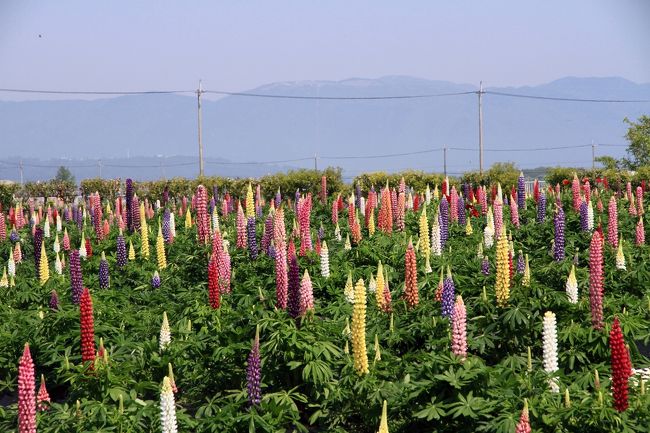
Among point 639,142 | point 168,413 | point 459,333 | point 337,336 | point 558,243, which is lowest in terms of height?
point 168,413

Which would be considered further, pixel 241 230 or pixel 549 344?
pixel 241 230

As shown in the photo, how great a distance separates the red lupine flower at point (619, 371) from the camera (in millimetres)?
6137

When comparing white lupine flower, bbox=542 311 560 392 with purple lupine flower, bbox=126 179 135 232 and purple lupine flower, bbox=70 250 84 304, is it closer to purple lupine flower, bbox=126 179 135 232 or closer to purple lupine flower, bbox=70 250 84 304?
purple lupine flower, bbox=70 250 84 304

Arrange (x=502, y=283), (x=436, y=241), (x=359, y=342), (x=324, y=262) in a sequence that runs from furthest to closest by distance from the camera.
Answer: (x=436, y=241), (x=324, y=262), (x=502, y=283), (x=359, y=342)

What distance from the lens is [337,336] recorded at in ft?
26.1

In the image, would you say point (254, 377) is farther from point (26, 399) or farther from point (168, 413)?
point (26, 399)

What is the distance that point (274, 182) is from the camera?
2900 cm

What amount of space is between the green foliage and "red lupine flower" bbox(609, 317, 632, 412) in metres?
41.6

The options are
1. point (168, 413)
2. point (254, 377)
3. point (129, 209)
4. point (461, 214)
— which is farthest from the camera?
point (129, 209)

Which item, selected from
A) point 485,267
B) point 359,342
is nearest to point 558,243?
point 485,267

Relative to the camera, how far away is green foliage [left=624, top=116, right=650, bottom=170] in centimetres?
4597

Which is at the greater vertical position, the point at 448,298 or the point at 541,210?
the point at 541,210

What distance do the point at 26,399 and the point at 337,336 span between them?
8.94ft

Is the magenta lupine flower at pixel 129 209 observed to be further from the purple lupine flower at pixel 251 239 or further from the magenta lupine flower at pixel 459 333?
the magenta lupine flower at pixel 459 333
